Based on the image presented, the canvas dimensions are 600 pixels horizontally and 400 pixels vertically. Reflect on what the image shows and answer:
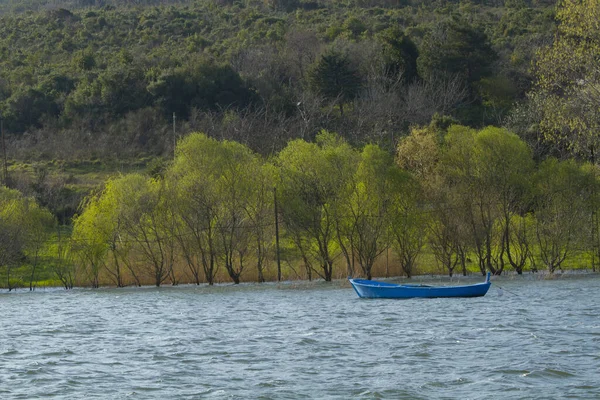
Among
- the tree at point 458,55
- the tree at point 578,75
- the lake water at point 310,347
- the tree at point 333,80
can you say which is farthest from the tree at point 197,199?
the tree at point 458,55

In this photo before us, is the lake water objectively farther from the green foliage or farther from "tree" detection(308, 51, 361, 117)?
"tree" detection(308, 51, 361, 117)

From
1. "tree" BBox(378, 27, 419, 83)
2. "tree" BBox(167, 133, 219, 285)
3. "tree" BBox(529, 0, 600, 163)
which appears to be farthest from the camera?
"tree" BBox(378, 27, 419, 83)

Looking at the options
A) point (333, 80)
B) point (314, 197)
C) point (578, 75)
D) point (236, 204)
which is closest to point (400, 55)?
point (333, 80)

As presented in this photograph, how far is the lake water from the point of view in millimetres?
21656

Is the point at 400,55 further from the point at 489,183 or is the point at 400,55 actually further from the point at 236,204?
the point at 236,204

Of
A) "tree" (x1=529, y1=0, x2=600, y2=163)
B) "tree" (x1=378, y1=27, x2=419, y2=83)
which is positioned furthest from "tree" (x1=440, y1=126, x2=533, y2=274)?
"tree" (x1=378, y1=27, x2=419, y2=83)

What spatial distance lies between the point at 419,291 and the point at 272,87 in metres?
55.9

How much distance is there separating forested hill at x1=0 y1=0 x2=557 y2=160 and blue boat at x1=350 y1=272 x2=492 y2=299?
1455 inches

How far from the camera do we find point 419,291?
40812 mm

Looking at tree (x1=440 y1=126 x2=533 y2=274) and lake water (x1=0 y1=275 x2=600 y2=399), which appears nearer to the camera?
lake water (x1=0 y1=275 x2=600 y2=399)

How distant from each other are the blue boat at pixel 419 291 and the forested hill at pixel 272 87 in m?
37.0

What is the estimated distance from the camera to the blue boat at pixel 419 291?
40.3 metres

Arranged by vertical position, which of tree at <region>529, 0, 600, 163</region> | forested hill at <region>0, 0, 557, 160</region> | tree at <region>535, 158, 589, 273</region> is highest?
forested hill at <region>0, 0, 557, 160</region>

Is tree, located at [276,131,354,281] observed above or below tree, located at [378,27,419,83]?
below
